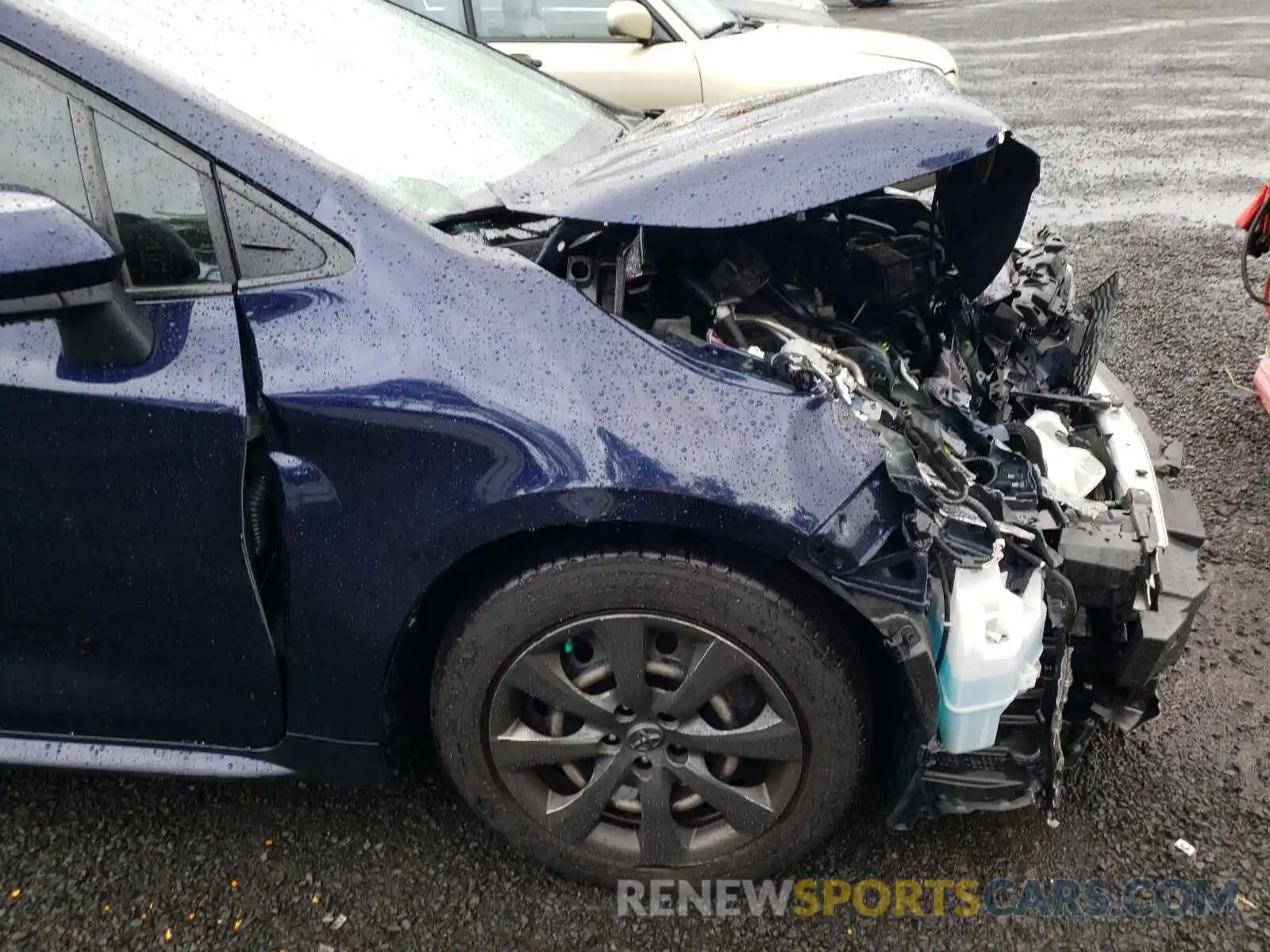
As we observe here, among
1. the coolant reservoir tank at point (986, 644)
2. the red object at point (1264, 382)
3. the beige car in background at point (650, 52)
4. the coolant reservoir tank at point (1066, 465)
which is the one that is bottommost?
the red object at point (1264, 382)

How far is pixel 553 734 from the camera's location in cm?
185

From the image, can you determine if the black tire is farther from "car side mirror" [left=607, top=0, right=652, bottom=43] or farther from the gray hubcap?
"car side mirror" [left=607, top=0, right=652, bottom=43]

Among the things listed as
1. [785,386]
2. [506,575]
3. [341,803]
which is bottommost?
[341,803]

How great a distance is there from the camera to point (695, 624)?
1685 millimetres

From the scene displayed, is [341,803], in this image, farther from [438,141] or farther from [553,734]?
[438,141]

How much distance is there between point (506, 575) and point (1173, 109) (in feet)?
27.3

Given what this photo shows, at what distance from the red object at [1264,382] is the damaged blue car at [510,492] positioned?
71.2 inches

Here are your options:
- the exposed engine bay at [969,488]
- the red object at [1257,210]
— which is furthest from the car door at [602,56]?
the exposed engine bay at [969,488]

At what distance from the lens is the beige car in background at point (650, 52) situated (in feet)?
17.9

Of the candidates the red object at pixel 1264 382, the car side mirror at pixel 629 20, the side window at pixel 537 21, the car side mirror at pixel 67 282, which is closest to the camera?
the car side mirror at pixel 67 282

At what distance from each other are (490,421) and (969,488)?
0.84 m

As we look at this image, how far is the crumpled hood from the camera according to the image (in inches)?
66.9

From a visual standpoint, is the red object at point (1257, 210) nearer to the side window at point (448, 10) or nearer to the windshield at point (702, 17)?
the windshield at point (702, 17)

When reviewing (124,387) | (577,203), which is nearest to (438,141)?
(577,203)
